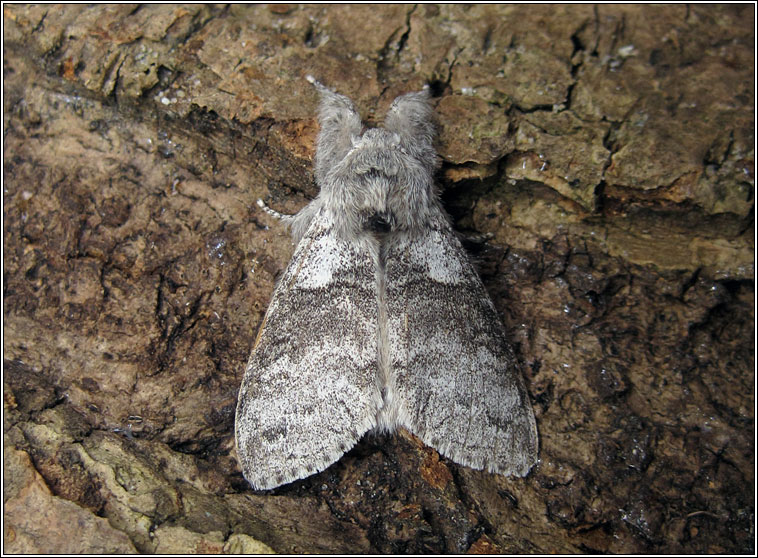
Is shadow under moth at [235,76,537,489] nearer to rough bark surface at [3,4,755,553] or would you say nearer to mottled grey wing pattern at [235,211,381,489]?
mottled grey wing pattern at [235,211,381,489]

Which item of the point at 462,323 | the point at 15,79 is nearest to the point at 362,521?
the point at 462,323

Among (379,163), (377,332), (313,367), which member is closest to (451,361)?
(377,332)

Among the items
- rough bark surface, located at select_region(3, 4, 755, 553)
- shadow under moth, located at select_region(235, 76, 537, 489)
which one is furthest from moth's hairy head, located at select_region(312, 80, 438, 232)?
rough bark surface, located at select_region(3, 4, 755, 553)

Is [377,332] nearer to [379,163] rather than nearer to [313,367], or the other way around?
[313,367]

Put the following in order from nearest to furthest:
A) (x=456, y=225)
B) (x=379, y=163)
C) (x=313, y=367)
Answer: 1. (x=313, y=367)
2. (x=379, y=163)
3. (x=456, y=225)

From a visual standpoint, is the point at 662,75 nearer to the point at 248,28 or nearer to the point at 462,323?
the point at 462,323
